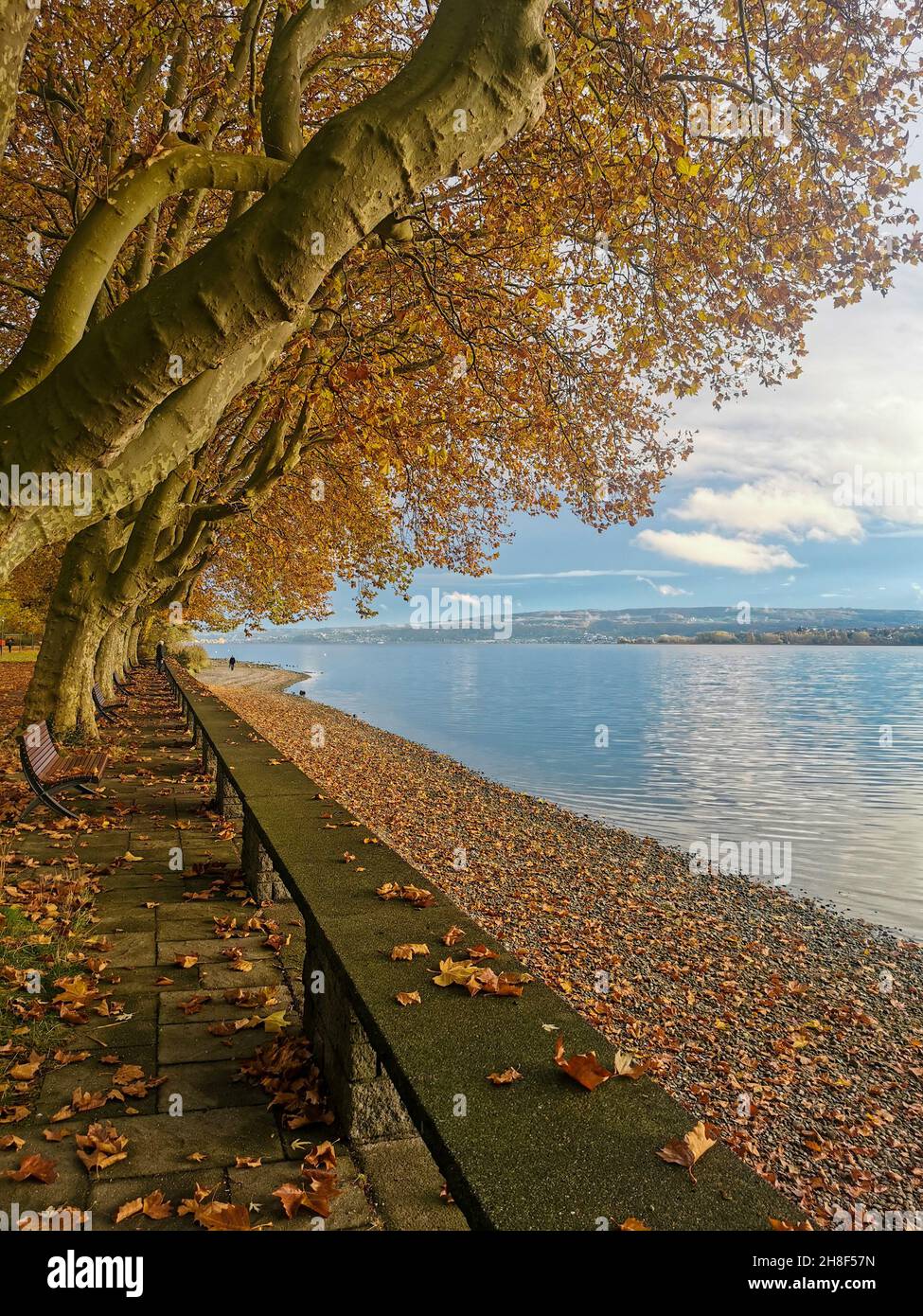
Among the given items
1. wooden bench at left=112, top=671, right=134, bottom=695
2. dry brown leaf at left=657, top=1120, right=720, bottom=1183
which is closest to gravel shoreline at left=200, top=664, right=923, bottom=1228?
dry brown leaf at left=657, top=1120, right=720, bottom=1183

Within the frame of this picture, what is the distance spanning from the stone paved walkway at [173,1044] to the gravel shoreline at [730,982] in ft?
7.59

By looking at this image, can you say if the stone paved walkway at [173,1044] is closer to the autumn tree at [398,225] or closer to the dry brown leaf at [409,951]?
the dry brown leaf at [409,951]

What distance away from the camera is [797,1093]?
23.2 feet

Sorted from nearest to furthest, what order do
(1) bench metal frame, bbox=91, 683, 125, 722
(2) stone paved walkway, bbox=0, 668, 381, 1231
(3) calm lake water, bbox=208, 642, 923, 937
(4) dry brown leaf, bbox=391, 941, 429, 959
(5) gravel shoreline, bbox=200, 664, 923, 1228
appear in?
(2) stone paved walkway, bbox=0, 668, 381, 1231 < (4) dry brown leaf, bbox=391, 941, 429, 959 < (5) gravel shoreline, bbox=200, 664, 923, 1228 < (1) bench metal frame, bbox=91, 683, 125, 722 < (3) calm lake water, bbox=208, 642, 923, 937

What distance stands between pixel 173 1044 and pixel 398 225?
5.97m

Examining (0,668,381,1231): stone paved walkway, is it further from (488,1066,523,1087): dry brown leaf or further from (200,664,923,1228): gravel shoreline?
(200,664,923,1228): gravel shoreline

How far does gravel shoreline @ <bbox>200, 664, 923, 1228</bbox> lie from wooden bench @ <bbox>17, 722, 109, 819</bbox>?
5.57 m

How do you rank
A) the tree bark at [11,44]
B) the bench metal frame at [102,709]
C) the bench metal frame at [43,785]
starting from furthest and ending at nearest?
the bench metal frame at [102,709] < the bench metal frame at [43,785] < the tree bark at [11,44]

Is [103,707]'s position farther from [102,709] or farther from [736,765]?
[736,765]

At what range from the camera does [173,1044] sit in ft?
12.5

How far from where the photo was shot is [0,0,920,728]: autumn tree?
3508 mm

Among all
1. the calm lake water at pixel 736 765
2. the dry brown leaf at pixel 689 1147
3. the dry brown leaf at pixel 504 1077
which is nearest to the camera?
the dry brown leaf at pixel 689 1147

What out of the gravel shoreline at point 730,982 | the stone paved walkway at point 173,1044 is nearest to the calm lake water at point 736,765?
the gravel shoreline at point 730,982

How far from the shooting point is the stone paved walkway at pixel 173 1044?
2771 millimetres
